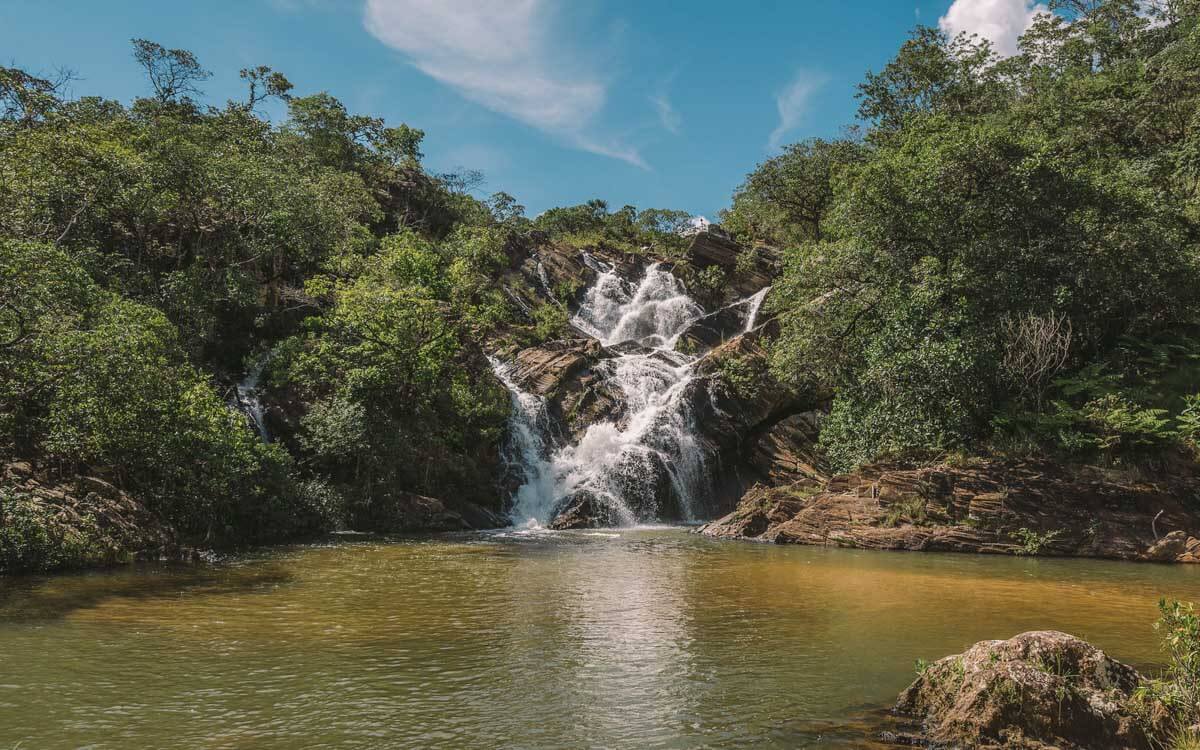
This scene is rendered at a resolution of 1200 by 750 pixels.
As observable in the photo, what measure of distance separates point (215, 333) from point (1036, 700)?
1127 inches

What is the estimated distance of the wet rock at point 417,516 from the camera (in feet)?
80.2

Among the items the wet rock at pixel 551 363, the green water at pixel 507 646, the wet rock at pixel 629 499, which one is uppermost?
the wet rock at pixel 551 363

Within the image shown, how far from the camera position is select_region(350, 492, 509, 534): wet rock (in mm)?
24438

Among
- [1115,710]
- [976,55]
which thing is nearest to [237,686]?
[1115,710]

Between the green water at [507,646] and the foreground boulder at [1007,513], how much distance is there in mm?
2683

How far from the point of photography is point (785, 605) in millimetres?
11406

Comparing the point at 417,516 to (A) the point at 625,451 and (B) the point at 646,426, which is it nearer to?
(A) the point at 625,451

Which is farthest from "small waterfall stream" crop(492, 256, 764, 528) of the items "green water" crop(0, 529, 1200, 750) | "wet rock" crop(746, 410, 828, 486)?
"green water" crop(0, 529, 1200, 750)

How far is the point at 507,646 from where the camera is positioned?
8.80m

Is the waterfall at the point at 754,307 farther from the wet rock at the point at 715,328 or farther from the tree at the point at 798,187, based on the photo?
the tree at the point at 798,187

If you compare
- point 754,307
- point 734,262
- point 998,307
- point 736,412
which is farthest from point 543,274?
point 998,307

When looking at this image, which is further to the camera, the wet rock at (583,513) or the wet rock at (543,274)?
the wet rock at (543,274)

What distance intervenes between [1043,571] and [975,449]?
6.20 metres

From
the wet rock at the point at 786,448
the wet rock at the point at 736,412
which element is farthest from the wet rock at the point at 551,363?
the wet rock at the point at 786,448
